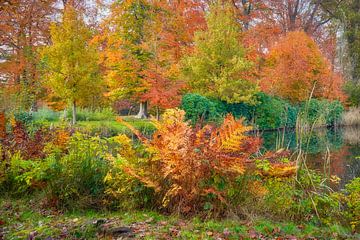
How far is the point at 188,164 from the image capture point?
4.70m

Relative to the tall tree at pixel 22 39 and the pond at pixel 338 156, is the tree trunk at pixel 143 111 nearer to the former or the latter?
the tall tree at pixel 22 39

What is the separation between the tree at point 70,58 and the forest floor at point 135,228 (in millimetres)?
10987

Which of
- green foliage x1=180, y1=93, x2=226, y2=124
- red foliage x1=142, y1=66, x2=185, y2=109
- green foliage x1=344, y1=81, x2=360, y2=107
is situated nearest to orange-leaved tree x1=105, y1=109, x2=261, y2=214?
red foliage x1=142, y1=66, x2=185, y2=109

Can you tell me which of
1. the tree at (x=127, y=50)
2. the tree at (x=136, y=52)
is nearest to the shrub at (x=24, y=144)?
the tree at (x=136, y=52)

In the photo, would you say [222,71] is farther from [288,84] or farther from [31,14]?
[31,14]

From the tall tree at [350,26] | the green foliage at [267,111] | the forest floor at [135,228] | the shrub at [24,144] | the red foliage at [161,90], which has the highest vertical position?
the tall tree at [350,26]

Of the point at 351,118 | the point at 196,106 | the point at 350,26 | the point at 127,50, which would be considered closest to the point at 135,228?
the point at 196,106

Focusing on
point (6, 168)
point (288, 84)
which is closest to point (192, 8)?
point (288, 84)

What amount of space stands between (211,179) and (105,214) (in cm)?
142

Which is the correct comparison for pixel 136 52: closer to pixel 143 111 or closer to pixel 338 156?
pixel 143 111

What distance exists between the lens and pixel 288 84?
24.3m

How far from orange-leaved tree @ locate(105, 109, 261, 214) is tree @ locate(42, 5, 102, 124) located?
36.2 ft

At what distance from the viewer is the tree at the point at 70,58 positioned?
596 inches

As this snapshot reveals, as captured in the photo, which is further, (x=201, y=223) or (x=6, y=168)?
(x=6, y=168)
